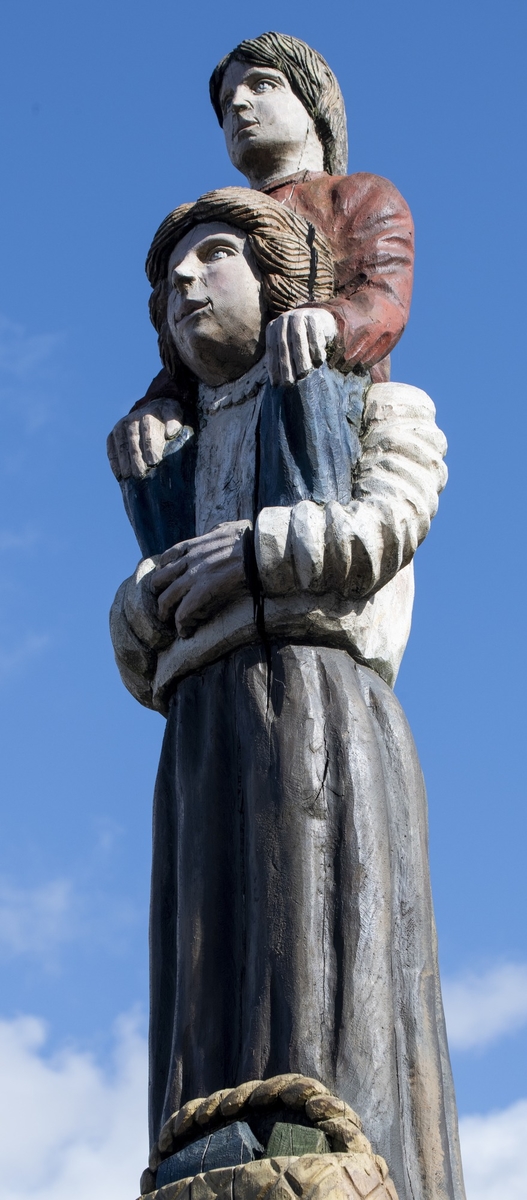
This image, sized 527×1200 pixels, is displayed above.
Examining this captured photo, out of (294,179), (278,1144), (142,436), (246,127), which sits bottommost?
(278,1144)

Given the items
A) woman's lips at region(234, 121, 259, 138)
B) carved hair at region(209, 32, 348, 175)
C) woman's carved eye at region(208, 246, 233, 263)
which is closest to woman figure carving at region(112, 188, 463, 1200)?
woman's carved eye at region(208, 246, 233, 263)

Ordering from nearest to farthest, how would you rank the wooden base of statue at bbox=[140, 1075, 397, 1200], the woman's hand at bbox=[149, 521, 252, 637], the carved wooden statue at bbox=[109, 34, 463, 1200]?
the wooden base of statue at bbox=[140, 1075, 397, 1200] → the carved wooden statue at bbox=[109, 34, 463, 1200] → the woman's hand at bbox=[149, 521, 252, 637]

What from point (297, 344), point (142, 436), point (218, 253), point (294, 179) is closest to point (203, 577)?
point (297, 344)

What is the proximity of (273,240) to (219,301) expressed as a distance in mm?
253

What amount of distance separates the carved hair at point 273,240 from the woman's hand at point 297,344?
245mm

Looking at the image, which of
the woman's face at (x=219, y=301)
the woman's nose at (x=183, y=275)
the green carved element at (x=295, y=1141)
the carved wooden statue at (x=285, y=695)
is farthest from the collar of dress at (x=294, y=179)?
the green carved element at (x=295, y=1141)

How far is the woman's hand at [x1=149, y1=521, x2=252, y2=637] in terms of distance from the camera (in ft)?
16.4

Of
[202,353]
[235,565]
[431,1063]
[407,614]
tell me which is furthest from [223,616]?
[431,1063]

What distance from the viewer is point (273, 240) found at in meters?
5.55

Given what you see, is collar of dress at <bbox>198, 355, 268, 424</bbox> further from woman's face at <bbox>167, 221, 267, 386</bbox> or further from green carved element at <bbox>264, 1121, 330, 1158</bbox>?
green carved element at <bbox>264, 1121, 330, 1158</bbox>

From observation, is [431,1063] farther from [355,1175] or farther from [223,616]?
[223,616]

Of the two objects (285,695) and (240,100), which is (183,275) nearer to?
(240,100)

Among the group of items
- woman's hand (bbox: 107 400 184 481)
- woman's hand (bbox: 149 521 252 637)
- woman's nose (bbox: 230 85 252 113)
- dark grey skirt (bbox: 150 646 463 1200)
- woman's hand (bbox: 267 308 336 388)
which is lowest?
dark grey skirt (bbox: 150 646 463 1200)

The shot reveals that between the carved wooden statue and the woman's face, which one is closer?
the carved wooden statue
